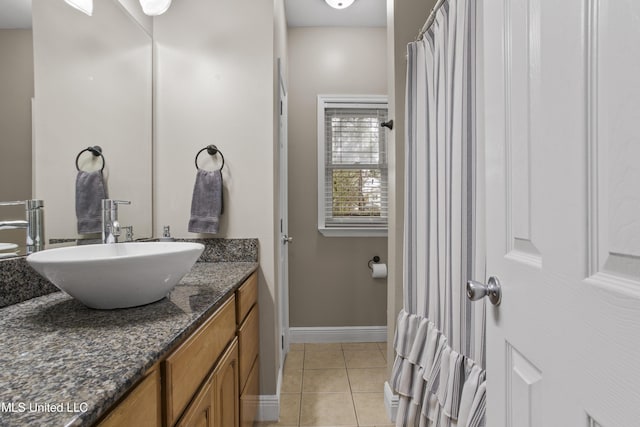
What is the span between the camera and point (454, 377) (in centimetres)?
107

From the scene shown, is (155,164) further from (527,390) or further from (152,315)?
(527,390)

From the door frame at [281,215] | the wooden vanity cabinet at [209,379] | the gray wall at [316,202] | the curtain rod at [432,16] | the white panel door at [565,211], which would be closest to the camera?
the white panel door at [565,211]

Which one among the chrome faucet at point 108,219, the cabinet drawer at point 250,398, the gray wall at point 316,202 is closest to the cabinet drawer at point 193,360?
the cabinet drawer at point 250,398

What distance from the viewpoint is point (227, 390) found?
3.94ft

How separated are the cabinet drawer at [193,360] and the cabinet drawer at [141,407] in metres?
0.04

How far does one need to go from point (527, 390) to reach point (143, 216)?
5.83 feet

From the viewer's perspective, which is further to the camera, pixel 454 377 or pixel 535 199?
pixel 454 377

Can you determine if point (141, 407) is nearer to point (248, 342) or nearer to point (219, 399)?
point (219, 399)

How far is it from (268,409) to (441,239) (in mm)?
1380

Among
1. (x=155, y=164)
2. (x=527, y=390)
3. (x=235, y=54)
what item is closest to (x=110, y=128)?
(x=155, y=164)

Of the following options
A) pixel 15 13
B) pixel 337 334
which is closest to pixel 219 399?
pixel 15 13

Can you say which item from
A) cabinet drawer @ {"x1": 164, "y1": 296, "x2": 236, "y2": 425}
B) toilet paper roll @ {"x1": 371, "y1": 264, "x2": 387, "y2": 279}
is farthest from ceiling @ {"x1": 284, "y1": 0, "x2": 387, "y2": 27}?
cabinet drawer @ {"x1": 164, "y1": 296, "x2": 236, "y2": 425}

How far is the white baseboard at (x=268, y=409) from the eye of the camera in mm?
1818

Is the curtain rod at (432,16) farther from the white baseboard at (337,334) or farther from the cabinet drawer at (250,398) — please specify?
the white baseboard at (337,334)
